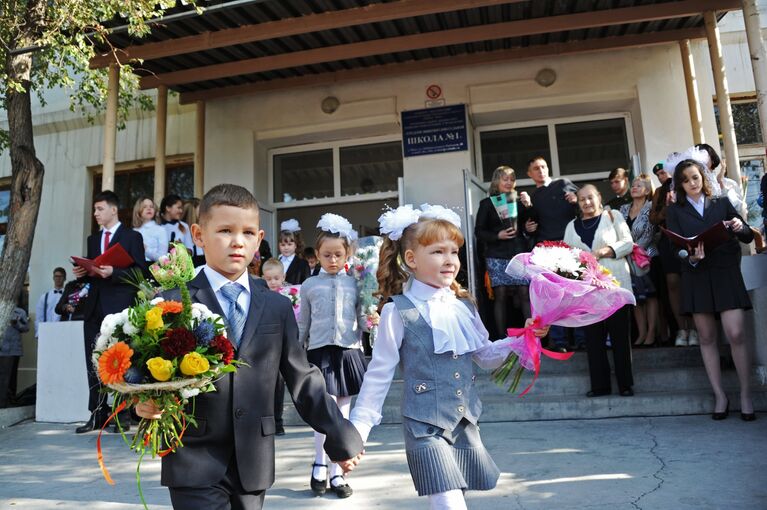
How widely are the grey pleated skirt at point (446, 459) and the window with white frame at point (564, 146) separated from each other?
7092mm

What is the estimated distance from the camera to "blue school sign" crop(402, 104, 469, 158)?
27.9ft

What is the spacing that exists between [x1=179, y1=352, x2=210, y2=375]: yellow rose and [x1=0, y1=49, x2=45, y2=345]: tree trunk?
6.11m

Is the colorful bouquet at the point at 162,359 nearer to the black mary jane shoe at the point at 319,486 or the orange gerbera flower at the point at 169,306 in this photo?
the orange gerbera flower at the point at 169,306

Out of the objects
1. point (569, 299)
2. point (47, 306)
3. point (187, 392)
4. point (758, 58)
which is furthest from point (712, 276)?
point (47, 306)

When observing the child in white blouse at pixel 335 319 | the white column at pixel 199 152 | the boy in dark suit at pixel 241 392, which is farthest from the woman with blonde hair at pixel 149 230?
the boy in dark suit at pixel 241 392

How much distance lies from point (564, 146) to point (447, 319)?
7.18m

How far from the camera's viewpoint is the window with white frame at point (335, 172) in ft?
30.9

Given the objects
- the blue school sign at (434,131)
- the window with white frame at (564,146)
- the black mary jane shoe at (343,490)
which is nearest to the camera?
the black mary jane shoe at (343,490)

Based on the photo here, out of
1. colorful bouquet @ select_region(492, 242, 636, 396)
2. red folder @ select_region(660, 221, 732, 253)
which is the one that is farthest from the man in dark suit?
red folder @ select_region(660, 221, 732, 253)

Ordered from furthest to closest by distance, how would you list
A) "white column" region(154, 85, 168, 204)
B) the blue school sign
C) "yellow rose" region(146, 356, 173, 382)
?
1. "white column" region(154, 85, 168, 204)
2. the blue school sign
3. "yellow rose" region(146, 356, 173, 382)

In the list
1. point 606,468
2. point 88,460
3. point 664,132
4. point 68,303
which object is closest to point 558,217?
point 664,132

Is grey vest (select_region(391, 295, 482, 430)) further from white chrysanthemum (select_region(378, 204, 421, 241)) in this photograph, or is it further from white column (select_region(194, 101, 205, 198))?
white column (select_region(194, 101, 205, 198))

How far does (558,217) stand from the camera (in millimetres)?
6328

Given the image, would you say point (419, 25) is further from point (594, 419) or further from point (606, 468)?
point (606, 468)
